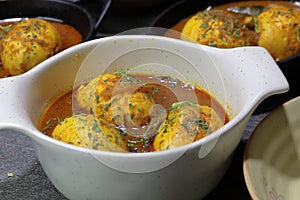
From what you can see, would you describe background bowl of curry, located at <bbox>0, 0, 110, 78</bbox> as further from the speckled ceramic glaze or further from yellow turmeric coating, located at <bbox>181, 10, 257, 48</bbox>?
the speckled ceramic glaze

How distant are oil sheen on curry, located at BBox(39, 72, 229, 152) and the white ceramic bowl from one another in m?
0.04

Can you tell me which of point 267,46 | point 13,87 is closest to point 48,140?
point 13,87

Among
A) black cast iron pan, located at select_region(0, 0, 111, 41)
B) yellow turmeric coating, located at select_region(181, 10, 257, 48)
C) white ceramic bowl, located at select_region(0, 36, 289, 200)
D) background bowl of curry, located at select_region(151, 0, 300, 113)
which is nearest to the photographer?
Result: white ceramic bowl, located at select_region(0, 36, 289, 200)

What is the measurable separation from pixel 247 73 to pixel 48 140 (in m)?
0.46

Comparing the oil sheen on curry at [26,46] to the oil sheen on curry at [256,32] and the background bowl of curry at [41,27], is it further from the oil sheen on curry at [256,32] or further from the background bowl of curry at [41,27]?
the oil sheen on curry at [256,32]

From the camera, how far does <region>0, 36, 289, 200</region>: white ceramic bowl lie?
928mm

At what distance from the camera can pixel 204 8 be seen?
6.26 feet

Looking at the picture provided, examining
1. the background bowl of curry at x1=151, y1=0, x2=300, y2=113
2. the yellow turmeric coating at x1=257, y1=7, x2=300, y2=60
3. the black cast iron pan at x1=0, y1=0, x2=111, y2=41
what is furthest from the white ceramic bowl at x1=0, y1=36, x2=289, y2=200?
the black cast iron pan at x1=0, y1=0, x2=111, y2=41

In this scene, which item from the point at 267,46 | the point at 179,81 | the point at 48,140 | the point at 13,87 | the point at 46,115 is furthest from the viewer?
the point at 267,46

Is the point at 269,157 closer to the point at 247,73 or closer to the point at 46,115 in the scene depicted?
the point at 247,73

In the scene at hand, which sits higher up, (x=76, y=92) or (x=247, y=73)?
(x=247, y=73)

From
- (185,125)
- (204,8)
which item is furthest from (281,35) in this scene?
(185,125)

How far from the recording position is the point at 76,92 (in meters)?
1.22

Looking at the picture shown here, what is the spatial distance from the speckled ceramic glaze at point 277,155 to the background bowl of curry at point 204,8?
0.27m
